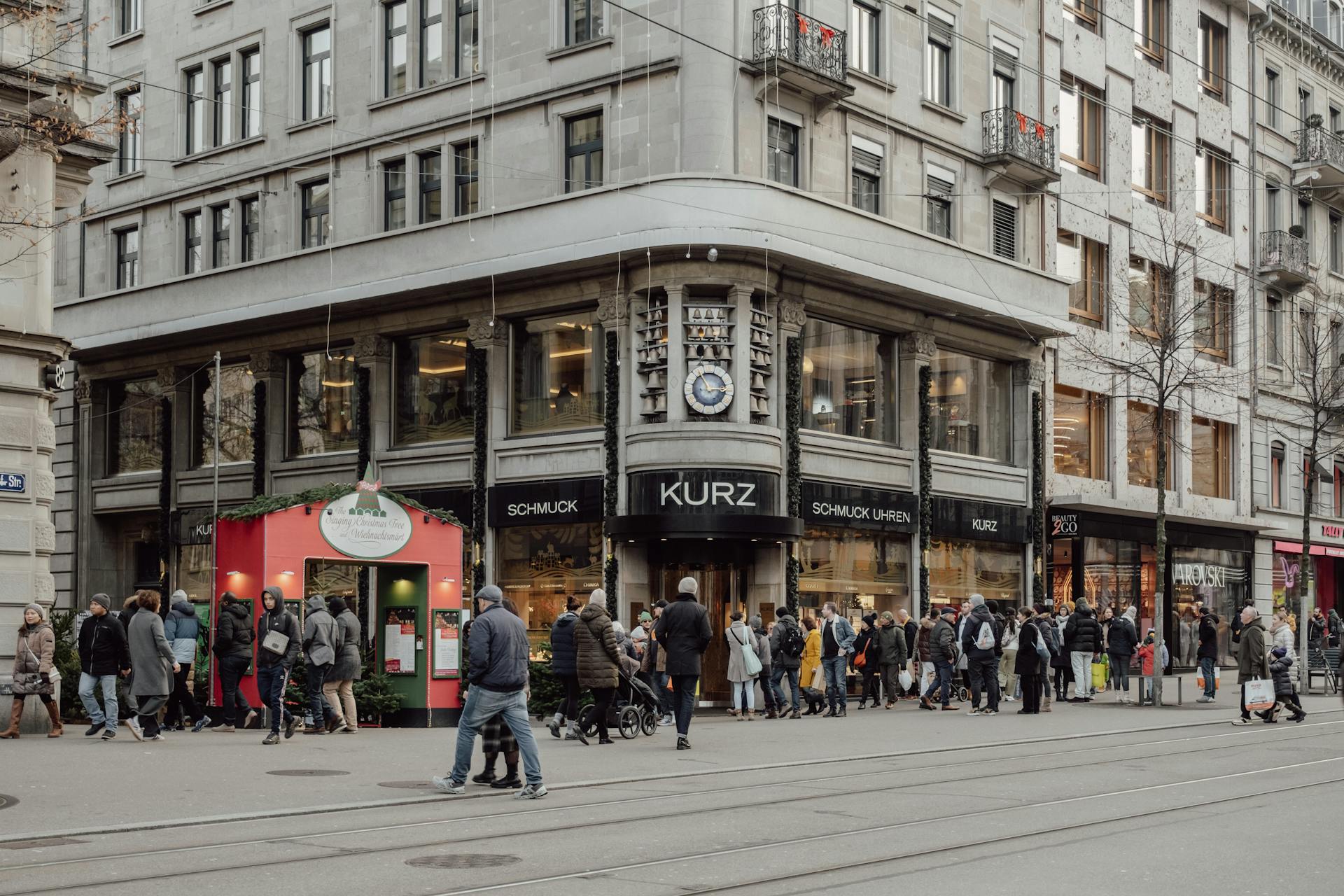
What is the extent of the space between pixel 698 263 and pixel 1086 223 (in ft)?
44.4

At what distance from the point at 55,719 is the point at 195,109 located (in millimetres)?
20143

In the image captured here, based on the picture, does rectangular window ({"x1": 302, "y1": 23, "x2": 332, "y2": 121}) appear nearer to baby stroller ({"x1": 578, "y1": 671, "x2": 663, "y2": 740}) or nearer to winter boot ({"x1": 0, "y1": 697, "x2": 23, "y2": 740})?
winter boot ({"x1": 0, "y1": 697, "x2": 23, "y2": 740})

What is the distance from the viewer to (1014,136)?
3403cm

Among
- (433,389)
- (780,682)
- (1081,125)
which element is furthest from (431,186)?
(1081,125)

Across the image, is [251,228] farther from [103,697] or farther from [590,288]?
[103,697]

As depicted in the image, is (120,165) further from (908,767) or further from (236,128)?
(908,767)

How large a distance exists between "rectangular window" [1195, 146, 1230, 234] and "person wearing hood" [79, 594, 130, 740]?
3102 cm

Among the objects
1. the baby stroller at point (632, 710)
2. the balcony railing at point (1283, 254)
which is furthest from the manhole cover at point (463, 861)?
the balcony railing at point (1283, 254)

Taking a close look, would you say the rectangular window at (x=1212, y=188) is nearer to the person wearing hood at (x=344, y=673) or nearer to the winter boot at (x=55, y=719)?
the person wearing hood at (x=344, y=673)

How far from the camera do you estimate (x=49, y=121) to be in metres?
17.3

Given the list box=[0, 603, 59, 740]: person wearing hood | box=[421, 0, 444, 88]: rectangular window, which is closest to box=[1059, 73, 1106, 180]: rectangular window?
Result: box=[421, 0, 444, 88]: rectangular window

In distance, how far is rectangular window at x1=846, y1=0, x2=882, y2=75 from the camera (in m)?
31.0

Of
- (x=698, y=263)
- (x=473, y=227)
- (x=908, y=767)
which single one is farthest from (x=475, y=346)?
(x=908, y=767)

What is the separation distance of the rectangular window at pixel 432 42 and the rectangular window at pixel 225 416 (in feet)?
25.1
